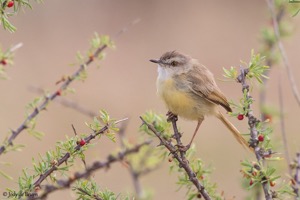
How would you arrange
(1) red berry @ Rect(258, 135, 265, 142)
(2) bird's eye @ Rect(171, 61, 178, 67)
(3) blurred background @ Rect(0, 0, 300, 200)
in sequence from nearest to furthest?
(1) red berry @ Rect(258, 135, 265, 142) < (2) bird's eye @ Rect(171, 61, 178, 67) < (3) blurred background @ Rect(0, 0, 300, 200)

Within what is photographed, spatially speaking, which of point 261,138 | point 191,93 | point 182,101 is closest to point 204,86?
point 191,93

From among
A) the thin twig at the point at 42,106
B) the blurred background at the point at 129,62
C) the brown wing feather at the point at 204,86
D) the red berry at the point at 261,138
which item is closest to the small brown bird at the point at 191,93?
the brown wing feather at the point at 204,86

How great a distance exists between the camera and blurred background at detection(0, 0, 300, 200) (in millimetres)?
10117

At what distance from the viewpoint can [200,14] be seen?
580 inches

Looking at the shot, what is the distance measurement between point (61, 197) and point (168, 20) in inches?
295

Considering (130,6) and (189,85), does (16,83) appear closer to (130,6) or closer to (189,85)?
(130,6)

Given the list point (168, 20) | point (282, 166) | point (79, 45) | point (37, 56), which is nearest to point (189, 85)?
point (282, 166)

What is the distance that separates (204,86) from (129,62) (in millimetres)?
8821

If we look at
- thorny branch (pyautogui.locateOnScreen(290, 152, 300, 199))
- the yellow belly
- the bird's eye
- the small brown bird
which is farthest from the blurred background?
thorny branch (pyautogui.locateOnScreen(290, 152, 300, 199))

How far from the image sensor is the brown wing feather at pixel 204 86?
4461 millimetres

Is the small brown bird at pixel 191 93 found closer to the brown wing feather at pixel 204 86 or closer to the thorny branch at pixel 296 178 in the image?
the brown wing feather at pixel 204 86

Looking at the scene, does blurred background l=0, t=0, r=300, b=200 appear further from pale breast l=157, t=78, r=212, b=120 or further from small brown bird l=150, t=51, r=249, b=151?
pale breast l=157, t=78, r=212, b=120

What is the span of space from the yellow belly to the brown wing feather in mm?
93

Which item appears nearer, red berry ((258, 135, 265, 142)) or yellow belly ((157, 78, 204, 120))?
red berry ((258, 135, 265, 142))
